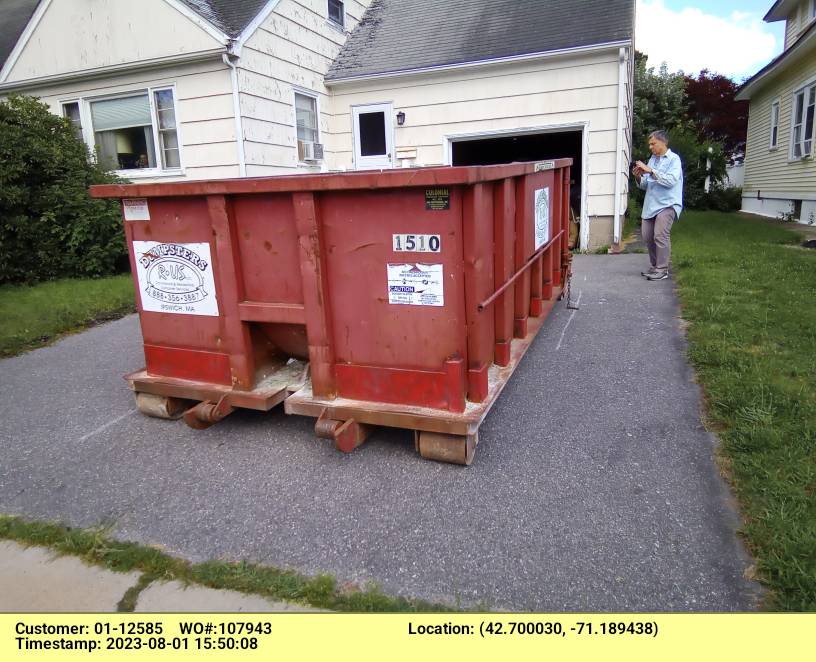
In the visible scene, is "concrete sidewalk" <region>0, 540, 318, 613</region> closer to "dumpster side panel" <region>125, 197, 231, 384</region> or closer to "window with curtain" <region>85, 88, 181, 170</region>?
"dumpster side panel" <region>125, 197, 231, 384</region>

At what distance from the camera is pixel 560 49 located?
405 inches

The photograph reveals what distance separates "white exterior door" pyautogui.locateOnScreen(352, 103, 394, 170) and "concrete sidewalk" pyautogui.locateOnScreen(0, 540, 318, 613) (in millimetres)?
10271

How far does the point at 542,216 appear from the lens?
17.8ft

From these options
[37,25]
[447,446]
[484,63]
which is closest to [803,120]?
[484,63]

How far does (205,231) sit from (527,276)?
2.57 meters

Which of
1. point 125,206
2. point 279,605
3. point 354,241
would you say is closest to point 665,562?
point 279,605

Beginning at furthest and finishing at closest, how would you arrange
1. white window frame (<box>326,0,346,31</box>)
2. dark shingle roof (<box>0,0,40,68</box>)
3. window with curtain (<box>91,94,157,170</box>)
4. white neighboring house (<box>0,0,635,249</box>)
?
dark shingle roof (<box>0,0,40,68</box>) < white window frame (<box>326,0,346,31</box>) < window with curtain (<box>91,94,157,170</box>) < white neighboring house (<box>0,0,635,249</box>)

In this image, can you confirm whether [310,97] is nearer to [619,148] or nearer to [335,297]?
[619,148]

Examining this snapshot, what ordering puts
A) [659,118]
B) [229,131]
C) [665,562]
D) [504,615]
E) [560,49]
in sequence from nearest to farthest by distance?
[504,615], [665,562], [229,131], [560,49], [659,118]

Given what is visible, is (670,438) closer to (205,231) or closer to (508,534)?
(508,534)

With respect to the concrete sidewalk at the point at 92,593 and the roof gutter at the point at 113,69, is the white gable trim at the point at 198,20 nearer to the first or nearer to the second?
the roof gutter at the point at 113,69

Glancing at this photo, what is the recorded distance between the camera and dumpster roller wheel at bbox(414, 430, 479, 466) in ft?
10.8

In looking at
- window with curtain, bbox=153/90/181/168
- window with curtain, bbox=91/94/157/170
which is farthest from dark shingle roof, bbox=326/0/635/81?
window with curtain, bbox=91/94/157/170

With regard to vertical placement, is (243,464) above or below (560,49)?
below
